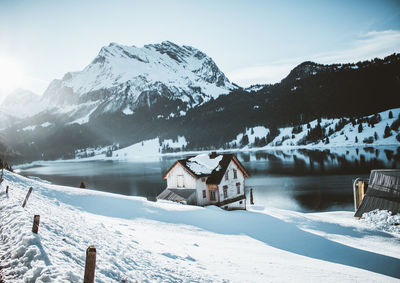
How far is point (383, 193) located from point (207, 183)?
21.6m

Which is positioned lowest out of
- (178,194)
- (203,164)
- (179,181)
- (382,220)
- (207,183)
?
(382,220)

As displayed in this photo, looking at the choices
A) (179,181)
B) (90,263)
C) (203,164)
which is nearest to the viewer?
(90,263)

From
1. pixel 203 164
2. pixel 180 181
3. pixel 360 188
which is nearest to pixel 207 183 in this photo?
pixel 203 164

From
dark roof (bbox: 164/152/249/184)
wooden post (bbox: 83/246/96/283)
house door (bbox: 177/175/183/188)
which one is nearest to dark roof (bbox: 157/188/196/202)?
house door (bbox: 177/175/183/188)

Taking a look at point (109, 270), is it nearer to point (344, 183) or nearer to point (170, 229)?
point (170, 229)

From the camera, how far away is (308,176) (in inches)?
3009

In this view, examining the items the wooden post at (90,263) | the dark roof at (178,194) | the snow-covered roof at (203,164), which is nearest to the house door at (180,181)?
the dark roof at (178,194)

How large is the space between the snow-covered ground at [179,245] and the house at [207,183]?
786cm

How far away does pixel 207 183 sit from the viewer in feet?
120

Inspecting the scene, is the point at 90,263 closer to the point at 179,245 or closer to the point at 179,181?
the point at 179,245

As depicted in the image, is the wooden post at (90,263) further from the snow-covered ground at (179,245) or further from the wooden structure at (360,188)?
the wooden structure at (360,188)

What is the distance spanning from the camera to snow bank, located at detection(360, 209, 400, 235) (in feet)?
81.5

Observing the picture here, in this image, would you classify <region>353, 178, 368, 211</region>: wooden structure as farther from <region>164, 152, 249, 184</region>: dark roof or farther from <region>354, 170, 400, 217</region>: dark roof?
Result: <region>164, 152, 249, 184</region>: dark roof

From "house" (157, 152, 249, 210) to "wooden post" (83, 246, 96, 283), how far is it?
28.9 m
